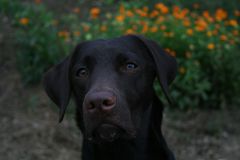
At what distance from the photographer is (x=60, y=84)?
174 inches

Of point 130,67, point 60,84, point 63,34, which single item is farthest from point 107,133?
point 63,34

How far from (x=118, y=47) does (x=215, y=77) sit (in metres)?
2.88

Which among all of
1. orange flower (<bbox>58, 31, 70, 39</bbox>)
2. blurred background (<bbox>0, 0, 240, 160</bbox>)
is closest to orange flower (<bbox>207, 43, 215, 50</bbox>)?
blurred background (<bbox>0, 0, 240, 160</bbox>)

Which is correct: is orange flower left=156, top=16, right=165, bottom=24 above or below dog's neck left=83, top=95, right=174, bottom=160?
below

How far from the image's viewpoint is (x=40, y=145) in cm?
651

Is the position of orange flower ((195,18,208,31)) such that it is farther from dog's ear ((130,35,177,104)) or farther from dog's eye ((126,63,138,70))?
dog's eye ((126,63,138,70))

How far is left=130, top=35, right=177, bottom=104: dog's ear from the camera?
434 cm

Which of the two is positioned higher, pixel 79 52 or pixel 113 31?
pixel 79 52

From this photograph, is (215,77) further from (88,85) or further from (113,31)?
(88,85)

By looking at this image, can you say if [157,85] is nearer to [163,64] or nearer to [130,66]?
[163,64]

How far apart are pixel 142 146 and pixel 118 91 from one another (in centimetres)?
65

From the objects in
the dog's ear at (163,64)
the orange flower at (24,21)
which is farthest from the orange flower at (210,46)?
the dog's ear at (163,64)

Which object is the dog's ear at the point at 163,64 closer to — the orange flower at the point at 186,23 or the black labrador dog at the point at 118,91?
the black labrador dog at the point at 118,91

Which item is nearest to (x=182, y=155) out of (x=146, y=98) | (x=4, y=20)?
(x=146, y=98)
